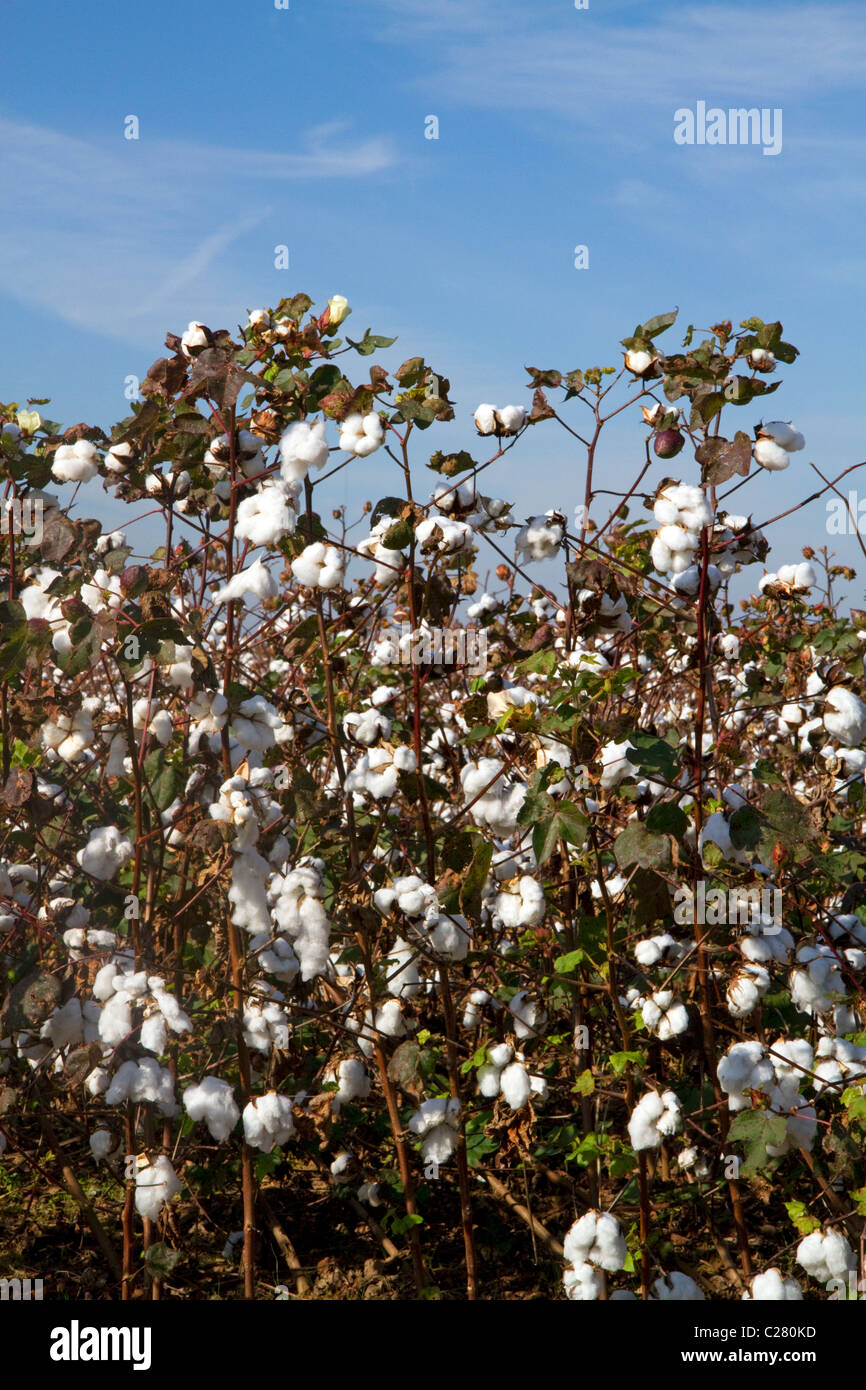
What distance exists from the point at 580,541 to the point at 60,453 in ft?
3.54

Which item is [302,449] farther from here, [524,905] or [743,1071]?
[743,1071]

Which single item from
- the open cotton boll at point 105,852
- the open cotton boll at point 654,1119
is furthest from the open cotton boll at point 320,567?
the open cotton boll at point 654,1119

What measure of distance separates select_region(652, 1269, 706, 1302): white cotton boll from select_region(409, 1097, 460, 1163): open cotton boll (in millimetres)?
494

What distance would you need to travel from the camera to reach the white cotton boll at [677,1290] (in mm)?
2318

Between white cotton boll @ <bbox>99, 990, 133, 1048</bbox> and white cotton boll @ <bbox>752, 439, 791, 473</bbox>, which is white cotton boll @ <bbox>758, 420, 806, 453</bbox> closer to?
white cotton boll @ <bbox>752, 439, 791, 473</bbox>

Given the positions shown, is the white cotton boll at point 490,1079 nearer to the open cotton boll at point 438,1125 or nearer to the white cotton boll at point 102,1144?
the open cotton boll at point 438,1125

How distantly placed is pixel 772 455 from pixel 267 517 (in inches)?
37.4

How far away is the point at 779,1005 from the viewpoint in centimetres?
283

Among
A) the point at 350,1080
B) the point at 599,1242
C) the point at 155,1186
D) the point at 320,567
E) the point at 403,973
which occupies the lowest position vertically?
the point at 599,1242

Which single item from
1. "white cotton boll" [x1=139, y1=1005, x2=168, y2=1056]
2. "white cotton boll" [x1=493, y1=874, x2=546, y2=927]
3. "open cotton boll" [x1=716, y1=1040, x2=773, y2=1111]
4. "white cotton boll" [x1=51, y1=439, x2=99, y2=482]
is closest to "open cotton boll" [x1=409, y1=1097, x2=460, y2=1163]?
"white cotton boll" [x1=493, y1=874, x2=546, y2=927]

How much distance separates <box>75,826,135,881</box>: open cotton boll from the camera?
2.24 m

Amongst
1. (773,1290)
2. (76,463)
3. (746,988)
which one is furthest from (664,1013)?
(76,463)

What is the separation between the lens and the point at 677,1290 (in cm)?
233
